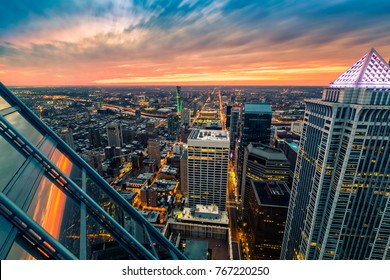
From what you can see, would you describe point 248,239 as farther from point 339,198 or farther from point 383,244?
point 339,198

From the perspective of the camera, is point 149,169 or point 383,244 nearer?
point 383,244

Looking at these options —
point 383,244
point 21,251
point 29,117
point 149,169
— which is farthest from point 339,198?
point 149,169

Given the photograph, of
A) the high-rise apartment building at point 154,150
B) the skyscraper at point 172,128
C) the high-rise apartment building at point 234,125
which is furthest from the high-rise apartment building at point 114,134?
the high-rise apartment building at point 234,125

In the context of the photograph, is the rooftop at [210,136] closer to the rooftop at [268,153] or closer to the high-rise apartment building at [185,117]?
the rooftop at [268,153]

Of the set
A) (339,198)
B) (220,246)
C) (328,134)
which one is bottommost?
(220,246)

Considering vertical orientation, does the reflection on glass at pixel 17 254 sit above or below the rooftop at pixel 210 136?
above

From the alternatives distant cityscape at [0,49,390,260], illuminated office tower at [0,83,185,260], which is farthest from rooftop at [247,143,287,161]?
illuminated office tower at [0,83,185,260]

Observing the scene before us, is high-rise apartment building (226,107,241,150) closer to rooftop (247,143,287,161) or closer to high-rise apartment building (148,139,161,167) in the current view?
high-rise apartment building (148,139,161,167)
